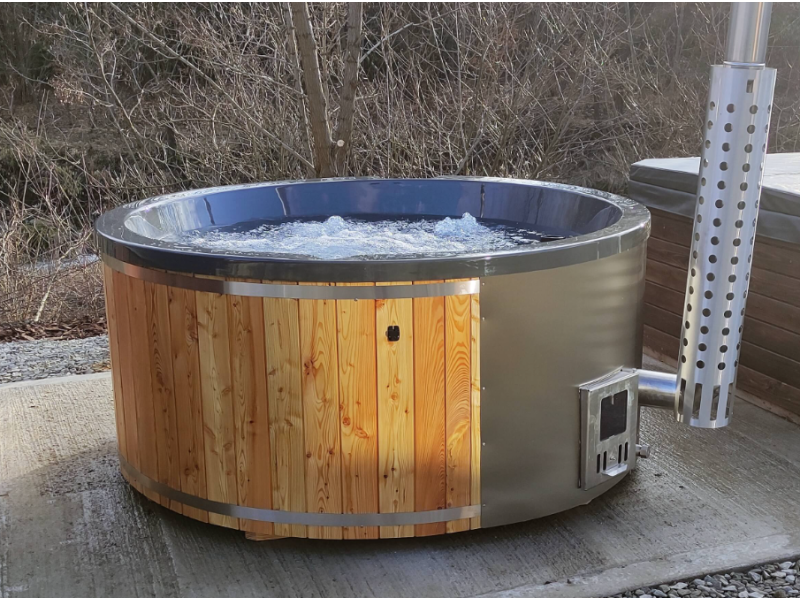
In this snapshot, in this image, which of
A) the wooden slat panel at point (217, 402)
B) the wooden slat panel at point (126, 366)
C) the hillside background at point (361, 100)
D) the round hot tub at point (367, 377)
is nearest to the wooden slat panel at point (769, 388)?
the round hot tub at point (367, 377)

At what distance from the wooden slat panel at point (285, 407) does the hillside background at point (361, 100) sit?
12.5 feet

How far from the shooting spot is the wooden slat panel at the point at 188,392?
8.27ft

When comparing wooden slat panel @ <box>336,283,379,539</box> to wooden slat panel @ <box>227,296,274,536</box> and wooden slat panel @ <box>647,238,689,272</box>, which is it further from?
wooden slat panel @ <box>647,238,689,272</box>

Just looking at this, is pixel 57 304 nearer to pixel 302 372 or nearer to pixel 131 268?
pixel 131 268

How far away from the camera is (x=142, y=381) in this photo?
273 cm

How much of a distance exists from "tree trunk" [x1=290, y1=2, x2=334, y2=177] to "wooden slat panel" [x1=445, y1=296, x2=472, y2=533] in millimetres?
4100

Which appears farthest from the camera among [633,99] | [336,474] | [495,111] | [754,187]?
[633,99]

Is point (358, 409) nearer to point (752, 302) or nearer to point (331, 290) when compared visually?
point (331, 290)

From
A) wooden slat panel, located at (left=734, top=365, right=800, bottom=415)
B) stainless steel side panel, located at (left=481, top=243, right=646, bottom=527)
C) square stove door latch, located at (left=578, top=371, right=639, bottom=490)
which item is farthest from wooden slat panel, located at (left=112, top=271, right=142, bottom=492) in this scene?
wooden slat panel, located at (left=734, top=365, right=800, bottom=415)

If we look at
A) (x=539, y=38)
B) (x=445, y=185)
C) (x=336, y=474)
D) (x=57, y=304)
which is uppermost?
(x=539, y=38)

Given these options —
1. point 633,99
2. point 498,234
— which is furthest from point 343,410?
point 633,99

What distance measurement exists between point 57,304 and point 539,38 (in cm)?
485

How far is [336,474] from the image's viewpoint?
250cm

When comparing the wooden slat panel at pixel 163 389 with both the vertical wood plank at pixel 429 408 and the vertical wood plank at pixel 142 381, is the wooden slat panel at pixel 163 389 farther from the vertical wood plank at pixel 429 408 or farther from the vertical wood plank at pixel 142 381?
the vertical wood plank at pixel 429 408
